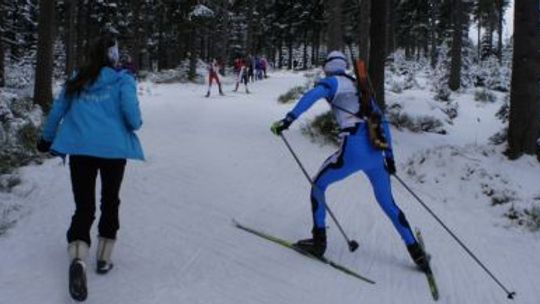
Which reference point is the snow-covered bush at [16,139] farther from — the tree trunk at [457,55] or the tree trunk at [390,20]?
the tree trunk at [457,55]

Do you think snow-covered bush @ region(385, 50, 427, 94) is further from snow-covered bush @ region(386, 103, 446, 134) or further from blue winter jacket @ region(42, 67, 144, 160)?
blue winter jacket @ region(42, 67, 144, 160)

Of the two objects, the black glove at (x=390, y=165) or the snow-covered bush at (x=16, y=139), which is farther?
the snow-covered bush at (x=16, y=139)

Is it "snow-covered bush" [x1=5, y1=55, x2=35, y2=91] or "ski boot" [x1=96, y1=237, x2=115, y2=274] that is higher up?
"snow-covered bush" [x1=5, y1=55, x2=35, y2=91]

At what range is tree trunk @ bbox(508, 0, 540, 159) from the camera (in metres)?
10.3

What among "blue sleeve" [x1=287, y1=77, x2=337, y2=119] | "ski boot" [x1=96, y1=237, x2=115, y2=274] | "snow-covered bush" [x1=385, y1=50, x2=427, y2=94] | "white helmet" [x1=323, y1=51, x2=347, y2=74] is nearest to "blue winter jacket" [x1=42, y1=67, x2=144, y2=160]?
"ski boot" [x1=96, y1=237, x2=115, y2=274]

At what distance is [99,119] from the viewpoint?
16.9 feet

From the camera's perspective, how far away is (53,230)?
274 inches

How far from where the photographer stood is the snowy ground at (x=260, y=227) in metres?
5.71

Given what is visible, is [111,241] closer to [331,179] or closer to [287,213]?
[331,179]

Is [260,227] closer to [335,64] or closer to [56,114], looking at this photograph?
[335,64]

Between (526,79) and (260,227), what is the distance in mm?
5300

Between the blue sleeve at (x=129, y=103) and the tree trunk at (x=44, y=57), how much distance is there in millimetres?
12219

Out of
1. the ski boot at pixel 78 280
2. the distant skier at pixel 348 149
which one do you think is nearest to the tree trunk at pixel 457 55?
the distant skier at pixel 348 149

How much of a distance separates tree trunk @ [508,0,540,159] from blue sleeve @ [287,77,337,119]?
17.2 feet
